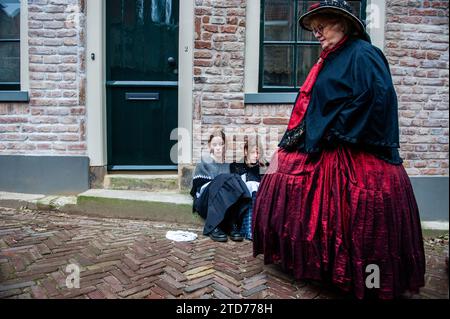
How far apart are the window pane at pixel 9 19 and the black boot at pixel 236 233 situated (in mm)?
3284

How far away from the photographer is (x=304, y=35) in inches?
171

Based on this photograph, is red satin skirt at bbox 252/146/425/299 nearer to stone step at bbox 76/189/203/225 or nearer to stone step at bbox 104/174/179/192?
stone step at bbox 76/189/203/225

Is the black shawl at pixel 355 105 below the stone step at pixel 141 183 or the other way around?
the other way around

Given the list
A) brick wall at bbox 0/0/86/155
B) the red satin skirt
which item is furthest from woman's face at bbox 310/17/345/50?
brick wall at bbox 0/0/86/155

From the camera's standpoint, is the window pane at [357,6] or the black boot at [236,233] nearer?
the black boot at [236,233]

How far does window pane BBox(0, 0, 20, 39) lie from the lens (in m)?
4.20

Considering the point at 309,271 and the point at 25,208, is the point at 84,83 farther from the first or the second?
the point at 309,271

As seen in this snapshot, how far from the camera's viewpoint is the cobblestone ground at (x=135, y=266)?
2285mm

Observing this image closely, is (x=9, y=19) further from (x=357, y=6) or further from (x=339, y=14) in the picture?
(x=357, y=6)

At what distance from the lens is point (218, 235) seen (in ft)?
10.9

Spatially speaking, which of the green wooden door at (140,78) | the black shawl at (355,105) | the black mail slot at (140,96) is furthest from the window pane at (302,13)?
the black shawl at (355,105)

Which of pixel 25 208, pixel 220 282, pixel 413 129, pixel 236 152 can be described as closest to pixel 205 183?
pixel 236 152

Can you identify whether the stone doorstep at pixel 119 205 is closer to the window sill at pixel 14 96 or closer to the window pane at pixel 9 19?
the window sill at pixel 14 96
